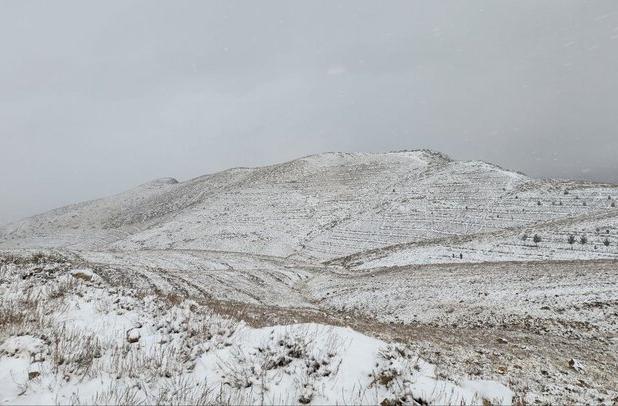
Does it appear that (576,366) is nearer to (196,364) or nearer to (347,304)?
(196,364)

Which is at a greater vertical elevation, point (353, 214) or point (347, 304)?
point (353, 214)

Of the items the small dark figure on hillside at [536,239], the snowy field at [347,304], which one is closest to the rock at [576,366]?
the snowy field at [347,304]

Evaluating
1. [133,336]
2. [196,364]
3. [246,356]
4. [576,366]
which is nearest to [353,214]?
[576,366]

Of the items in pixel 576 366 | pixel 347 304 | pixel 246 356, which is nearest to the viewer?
pixel 246 356

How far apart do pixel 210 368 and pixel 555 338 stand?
14.0 metres

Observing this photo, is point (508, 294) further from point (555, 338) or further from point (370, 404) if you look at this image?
point (370, 404)

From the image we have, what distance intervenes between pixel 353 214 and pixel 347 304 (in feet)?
113

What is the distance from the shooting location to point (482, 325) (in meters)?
16.2

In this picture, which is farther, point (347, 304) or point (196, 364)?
point (347, 304)

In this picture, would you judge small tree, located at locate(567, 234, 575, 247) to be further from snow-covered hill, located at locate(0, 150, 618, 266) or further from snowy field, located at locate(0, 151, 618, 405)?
snow-covered hill, located at locate(0, 150, 618, 266)

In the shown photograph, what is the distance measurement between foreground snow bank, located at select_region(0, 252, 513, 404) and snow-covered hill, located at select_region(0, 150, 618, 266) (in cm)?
2741

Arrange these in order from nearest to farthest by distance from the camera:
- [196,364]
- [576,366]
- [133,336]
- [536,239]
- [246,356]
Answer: [196,364], [246,356], [133,336], [576,366], [536,239]

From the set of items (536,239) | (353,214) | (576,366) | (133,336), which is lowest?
(536,239)

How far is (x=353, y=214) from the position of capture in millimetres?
55656
